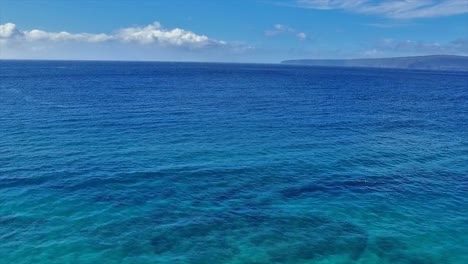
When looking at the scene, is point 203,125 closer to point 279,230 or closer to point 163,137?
point 163,137

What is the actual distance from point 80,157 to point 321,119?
47016mm

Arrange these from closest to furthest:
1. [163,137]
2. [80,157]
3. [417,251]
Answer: [417,251] → [80,157] → [163,137]

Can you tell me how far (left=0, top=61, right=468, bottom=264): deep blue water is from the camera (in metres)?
29.1

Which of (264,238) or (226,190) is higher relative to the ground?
(226,190)

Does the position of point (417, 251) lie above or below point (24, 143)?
below

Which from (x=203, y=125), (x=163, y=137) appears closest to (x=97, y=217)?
(x=163, y=137)

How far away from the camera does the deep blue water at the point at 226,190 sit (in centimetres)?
2914

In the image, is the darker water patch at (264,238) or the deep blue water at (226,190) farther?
the deep blue water at (226,190)

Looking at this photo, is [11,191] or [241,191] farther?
[241,191]

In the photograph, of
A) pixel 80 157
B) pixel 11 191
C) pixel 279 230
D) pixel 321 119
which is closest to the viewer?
pixel 279 230

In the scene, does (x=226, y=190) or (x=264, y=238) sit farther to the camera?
(x=226, y=190)

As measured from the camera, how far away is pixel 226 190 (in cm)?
3912

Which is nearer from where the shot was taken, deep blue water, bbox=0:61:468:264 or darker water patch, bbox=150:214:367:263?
darker water patch, bbox=150:214:367:263

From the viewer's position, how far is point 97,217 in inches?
1299
